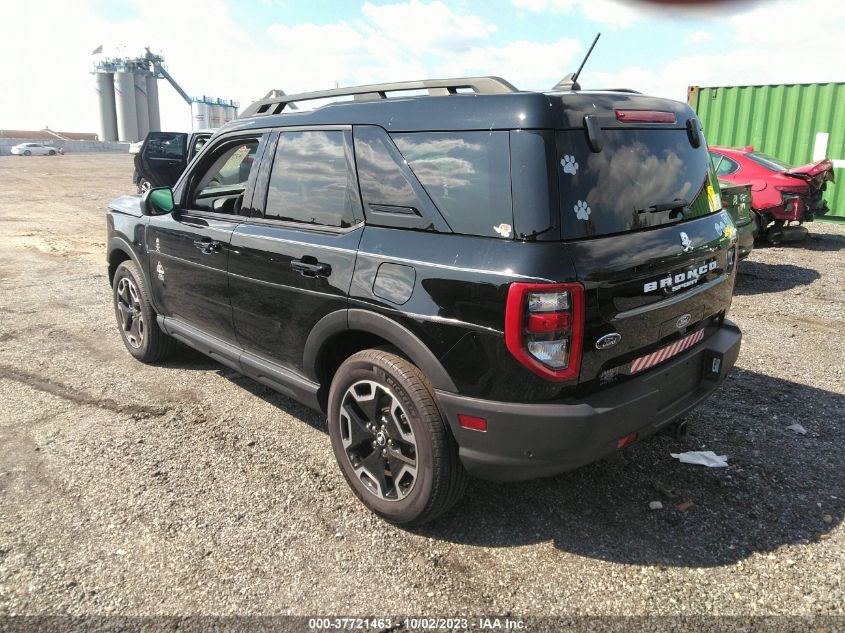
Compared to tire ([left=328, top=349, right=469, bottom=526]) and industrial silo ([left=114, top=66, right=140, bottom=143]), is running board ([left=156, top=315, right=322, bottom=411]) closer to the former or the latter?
tire ([left=328, top=349, right=469, bottom=526])

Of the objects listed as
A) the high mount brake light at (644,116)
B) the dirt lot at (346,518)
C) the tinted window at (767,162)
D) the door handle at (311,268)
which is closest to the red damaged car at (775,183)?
the tinted window at (767,162)

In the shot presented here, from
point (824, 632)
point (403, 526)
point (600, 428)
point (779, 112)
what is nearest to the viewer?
point (824, 632)

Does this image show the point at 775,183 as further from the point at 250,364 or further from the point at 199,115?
the point at 199,115

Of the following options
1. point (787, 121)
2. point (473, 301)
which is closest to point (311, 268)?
point (473, 301)

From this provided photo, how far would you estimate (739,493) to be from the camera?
3096 millimetres

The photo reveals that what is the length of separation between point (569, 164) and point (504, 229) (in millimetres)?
350

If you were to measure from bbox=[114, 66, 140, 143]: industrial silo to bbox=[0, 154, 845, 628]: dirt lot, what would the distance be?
88.5 meters

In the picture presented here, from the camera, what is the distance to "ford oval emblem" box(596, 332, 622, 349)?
7.75 feet

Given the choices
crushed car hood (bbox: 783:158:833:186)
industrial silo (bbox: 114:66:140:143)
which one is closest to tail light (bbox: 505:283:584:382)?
crushed car hood (bbox: 783:158:833:186)

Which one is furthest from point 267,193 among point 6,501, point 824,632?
point 824,632

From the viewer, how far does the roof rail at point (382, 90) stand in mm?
2639

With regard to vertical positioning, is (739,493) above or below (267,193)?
below

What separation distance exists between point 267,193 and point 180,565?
1983 mm

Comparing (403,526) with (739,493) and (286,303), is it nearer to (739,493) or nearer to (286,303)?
(286,303)
